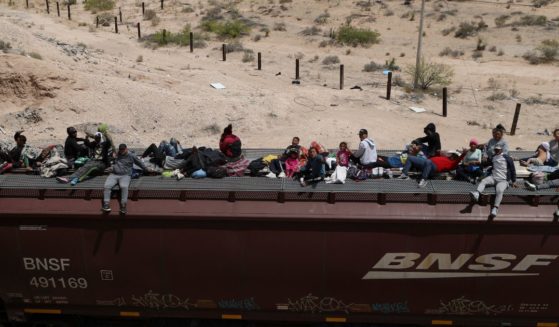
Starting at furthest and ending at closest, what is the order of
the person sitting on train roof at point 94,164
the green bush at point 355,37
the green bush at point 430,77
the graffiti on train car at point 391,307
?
the green bush at point 355,37 < the green bush at point 430,77 < the person sitting on train roof at point 94,164 < the graffiti on train car at point 391,307

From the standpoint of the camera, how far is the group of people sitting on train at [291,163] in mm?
→ 7547

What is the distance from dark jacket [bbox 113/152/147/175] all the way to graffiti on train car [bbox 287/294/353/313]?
10.2ft

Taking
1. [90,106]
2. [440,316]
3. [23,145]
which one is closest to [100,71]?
[90,106]

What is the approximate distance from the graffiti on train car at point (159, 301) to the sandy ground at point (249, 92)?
1034 cm

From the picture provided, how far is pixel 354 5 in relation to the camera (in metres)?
43.6

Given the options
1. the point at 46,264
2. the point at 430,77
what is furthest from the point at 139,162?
the point at 430,77

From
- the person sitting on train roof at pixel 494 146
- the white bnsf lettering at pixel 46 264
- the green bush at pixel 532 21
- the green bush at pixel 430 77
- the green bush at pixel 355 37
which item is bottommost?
the white bnsf lettering at pixel 46 264

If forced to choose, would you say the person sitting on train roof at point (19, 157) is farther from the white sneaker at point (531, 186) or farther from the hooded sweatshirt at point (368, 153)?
the white sneaker at point (531, 186)

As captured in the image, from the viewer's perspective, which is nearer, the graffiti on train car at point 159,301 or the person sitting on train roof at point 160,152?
the graffiti on train car at point 159,301

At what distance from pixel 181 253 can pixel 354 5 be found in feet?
131

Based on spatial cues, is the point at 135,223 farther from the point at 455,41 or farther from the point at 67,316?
the point at 455,41

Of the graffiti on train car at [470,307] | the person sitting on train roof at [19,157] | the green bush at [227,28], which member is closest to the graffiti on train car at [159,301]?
the person sitting on train roof at [19,157]

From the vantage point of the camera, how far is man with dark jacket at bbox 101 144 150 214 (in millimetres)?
7238

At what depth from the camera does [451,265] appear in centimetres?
716
